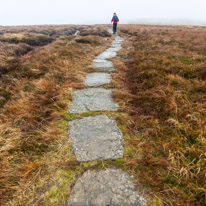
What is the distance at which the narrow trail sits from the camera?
1.54m

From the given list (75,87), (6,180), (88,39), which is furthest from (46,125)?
(88,39)

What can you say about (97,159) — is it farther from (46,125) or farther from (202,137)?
(202,137)

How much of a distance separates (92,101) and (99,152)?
1.54m

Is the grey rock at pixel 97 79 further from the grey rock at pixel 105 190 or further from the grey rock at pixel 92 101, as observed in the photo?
the grey rock at pixel 105 190

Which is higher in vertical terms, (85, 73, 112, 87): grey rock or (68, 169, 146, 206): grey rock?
(85, 73, 112, 87): grey rock

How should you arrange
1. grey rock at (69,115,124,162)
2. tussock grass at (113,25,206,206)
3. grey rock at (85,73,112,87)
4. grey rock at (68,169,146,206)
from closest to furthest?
grey rock at (68,169,146,206), tussock grass at (113,25,206,206), grey rock at (69,115,124,162), grey rock at (85,73,112,87)

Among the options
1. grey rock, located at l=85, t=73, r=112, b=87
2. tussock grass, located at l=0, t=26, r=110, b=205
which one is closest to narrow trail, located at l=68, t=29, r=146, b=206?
tussock grass, located at l=0, t=26, r=110, b=205

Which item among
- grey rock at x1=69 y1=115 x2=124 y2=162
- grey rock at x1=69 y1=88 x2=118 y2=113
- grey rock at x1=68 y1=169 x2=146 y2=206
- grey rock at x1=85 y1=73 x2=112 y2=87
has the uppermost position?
grey rock at x1=85 y1=73 x2=112 y2=87

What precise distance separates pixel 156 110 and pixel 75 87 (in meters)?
2.28

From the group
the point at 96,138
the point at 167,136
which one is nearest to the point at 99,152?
the point at 96,138

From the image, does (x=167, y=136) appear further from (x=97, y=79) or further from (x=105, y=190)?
(x=97, y=79)

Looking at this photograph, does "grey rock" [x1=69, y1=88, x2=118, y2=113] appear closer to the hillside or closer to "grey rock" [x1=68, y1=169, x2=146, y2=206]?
the hillside

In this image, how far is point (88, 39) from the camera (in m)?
12.7

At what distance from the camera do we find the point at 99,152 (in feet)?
6.82
